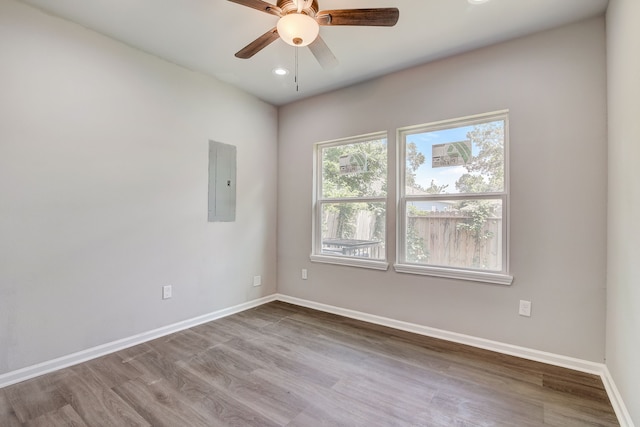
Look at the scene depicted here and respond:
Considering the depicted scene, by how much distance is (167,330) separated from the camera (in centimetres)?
298

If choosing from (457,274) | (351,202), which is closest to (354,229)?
(351,202)

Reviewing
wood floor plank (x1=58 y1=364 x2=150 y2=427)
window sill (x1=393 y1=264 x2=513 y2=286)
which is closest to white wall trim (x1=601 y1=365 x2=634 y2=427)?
window sill (x1=393 y1=264 x2=513 y2=286)

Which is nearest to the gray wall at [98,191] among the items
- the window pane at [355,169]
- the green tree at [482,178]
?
the window pane at [355,169]

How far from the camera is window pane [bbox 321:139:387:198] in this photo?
11.2ft

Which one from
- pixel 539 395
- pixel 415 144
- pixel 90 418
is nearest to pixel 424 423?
pixel 539 395

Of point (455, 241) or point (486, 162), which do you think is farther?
point (455, 241)

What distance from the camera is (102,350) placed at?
253cm

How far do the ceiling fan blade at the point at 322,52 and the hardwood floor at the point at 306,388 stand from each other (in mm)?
2302

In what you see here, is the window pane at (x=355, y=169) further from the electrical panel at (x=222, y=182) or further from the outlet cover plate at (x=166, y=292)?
the outlet cover plate at (x=166, y=292)

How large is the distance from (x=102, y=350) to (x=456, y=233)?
330 cm

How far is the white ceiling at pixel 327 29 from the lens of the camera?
2176 millimetres

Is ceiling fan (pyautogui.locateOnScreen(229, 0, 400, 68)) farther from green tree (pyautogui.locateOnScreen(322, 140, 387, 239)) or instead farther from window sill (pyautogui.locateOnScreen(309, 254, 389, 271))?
window sill (pyautogui.locateOnScreen(309, 254, 389, 271))

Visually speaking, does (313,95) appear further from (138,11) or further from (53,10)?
(53,10)

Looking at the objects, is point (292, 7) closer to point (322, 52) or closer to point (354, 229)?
point (322, 52)
